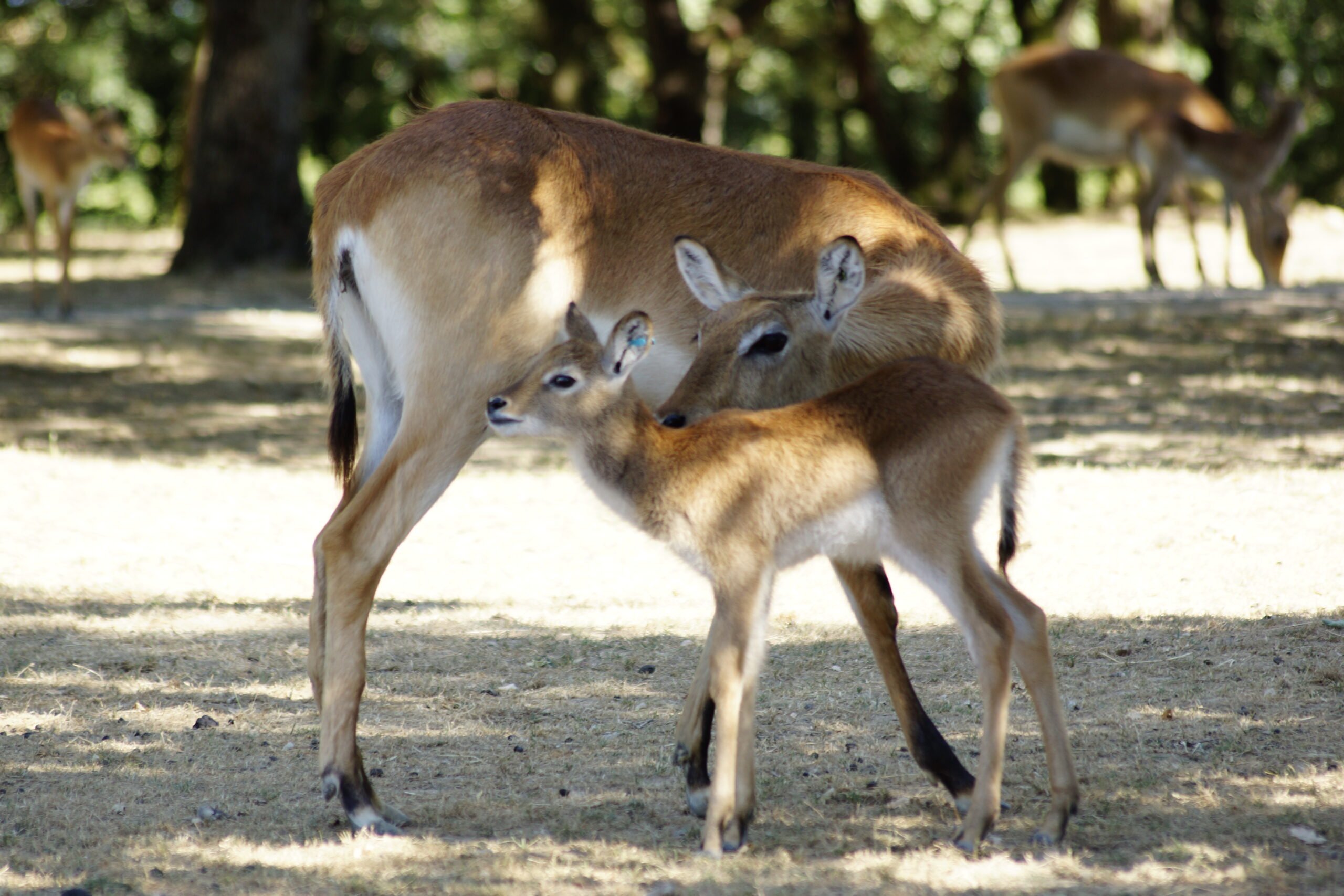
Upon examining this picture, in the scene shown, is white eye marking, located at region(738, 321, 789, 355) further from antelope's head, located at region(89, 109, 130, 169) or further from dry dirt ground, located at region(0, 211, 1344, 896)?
antelope's head, located at region(89, 109, 130, 169)

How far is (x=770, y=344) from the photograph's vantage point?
4.39 meters

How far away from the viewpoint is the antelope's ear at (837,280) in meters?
4.25

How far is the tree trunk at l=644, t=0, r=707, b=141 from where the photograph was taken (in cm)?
1886

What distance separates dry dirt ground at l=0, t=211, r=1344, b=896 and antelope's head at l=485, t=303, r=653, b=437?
3.82 ft

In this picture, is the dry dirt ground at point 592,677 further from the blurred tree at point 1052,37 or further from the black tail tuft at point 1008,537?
the blurred tree at point 1052,37

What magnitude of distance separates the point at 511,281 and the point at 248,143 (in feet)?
37.3

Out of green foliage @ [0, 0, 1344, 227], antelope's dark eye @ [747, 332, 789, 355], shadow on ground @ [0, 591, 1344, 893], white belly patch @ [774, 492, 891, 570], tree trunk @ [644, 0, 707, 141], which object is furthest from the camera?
green foliage @ [0, 0, 1344, 227]

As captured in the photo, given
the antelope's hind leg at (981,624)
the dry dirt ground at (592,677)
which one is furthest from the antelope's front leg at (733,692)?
the antelope's hind leg at (981,624)

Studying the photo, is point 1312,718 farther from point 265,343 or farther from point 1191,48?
point 1191,48

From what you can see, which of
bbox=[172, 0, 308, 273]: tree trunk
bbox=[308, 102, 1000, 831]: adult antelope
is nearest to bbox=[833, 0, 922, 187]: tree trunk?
bbox=[172, 0, 308, 273]: tree trunk

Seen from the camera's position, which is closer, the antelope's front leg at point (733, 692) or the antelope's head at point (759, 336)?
the antelope's front leg at point (733, 692)

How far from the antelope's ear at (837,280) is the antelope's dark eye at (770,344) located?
5.4 inches

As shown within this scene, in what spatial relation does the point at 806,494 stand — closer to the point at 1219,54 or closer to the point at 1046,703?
the point at 1046,703

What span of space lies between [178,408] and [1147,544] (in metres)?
6.94
